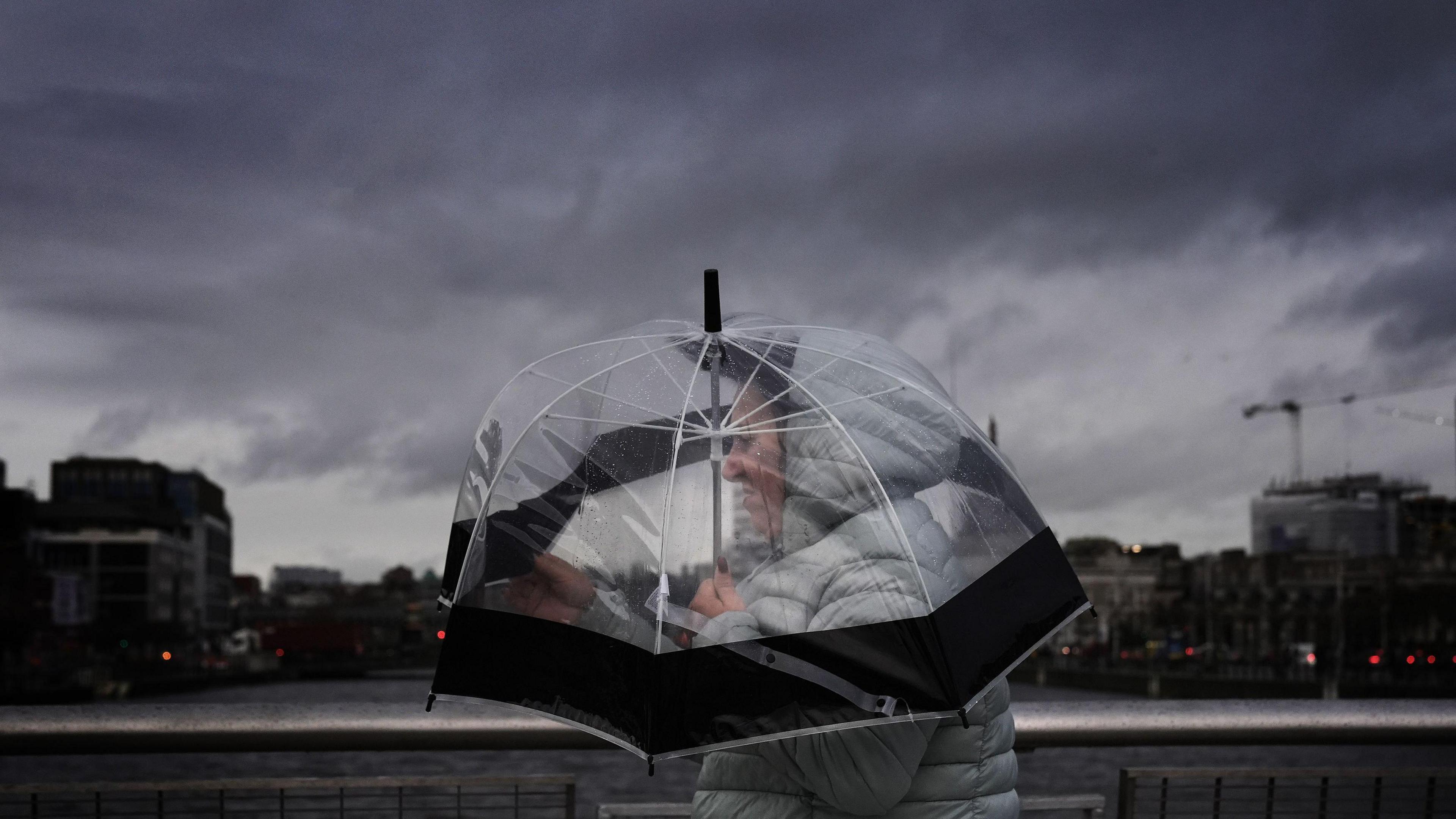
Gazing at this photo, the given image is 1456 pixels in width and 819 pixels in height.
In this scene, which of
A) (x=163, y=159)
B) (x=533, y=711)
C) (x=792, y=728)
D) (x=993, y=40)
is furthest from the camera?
(x=163, y=159)

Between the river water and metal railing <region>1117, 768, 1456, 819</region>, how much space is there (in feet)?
0.24

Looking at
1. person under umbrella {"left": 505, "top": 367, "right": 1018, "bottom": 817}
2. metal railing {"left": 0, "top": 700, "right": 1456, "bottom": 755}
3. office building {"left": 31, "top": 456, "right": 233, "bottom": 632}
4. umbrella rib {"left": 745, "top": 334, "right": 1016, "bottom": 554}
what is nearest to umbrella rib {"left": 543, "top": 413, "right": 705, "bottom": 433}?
person under umbrella {"left": 505, "top": 367, "right": 1018, "bottom": 817}

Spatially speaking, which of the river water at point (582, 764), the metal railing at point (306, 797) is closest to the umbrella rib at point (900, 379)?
the river water at point (582, 764)

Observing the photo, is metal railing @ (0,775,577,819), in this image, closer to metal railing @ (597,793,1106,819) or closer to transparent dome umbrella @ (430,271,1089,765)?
metal railing @ (597,793,1106,819)

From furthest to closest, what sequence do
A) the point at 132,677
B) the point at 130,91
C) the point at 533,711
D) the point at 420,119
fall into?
1. the point at 132,677
2. the point at 130,91
3. the point at 420,119
4. the point at 533,711

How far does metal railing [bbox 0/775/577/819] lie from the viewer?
2938 mm

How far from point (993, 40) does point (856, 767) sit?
19.7 metres

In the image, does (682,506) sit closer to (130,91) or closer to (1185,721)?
(1185,721)

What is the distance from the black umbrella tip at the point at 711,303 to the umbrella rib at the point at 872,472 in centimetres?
5

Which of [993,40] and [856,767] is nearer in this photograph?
[856,767]

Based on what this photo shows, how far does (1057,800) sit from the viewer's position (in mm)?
3119

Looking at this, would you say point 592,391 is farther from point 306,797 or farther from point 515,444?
point 306,797

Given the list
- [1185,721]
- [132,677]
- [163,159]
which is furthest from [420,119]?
[132,677]

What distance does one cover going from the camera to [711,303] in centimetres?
235
